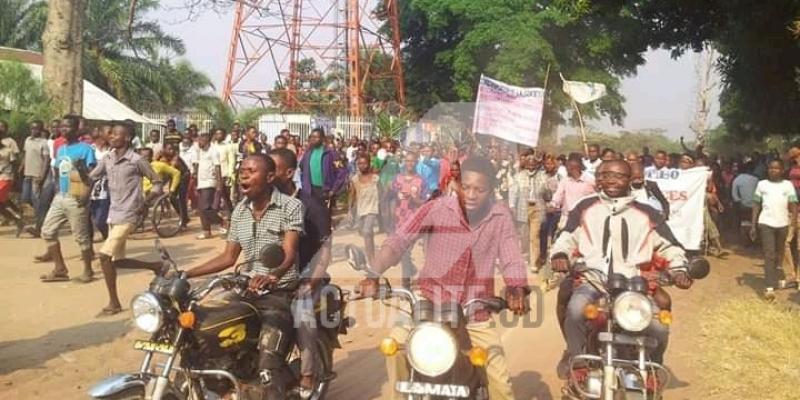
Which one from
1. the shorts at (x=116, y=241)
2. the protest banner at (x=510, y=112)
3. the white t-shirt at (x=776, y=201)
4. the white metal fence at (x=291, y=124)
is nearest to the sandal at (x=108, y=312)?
the shorts at (x=116, y=241)

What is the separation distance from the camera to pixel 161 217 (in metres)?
13.5

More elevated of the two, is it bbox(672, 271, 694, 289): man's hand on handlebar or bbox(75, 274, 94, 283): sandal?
bbox(672, 271, 694, 289): man's hand on handlebar

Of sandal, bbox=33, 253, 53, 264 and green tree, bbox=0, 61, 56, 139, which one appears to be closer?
sandal, bbox=33, 253, 53, 264

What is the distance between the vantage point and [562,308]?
490 cm

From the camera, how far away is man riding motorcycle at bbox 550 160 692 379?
182 inches

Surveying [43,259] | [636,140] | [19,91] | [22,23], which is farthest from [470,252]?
[636,140]

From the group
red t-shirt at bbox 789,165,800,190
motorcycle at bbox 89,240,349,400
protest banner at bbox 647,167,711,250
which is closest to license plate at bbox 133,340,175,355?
motorcycle at bbox 89,240,349,400

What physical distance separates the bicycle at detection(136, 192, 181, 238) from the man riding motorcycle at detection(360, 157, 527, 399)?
8390mm

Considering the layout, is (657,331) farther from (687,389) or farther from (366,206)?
(366,206)

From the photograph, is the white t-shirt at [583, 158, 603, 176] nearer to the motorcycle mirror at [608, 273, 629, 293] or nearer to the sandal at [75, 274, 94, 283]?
the motorcycle mirror at [608, 273, 629, 293]

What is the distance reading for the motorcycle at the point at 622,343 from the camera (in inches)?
158

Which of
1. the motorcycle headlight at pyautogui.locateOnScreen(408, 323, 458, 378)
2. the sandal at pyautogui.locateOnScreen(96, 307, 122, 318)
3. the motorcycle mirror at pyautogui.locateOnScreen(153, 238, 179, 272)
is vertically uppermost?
the motorcycle mirror at pyautogui.locateOnScreen(153, 238, 179, 272)

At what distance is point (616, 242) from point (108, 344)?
13.6 feet

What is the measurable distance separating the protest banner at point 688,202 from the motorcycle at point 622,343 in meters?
8.01
